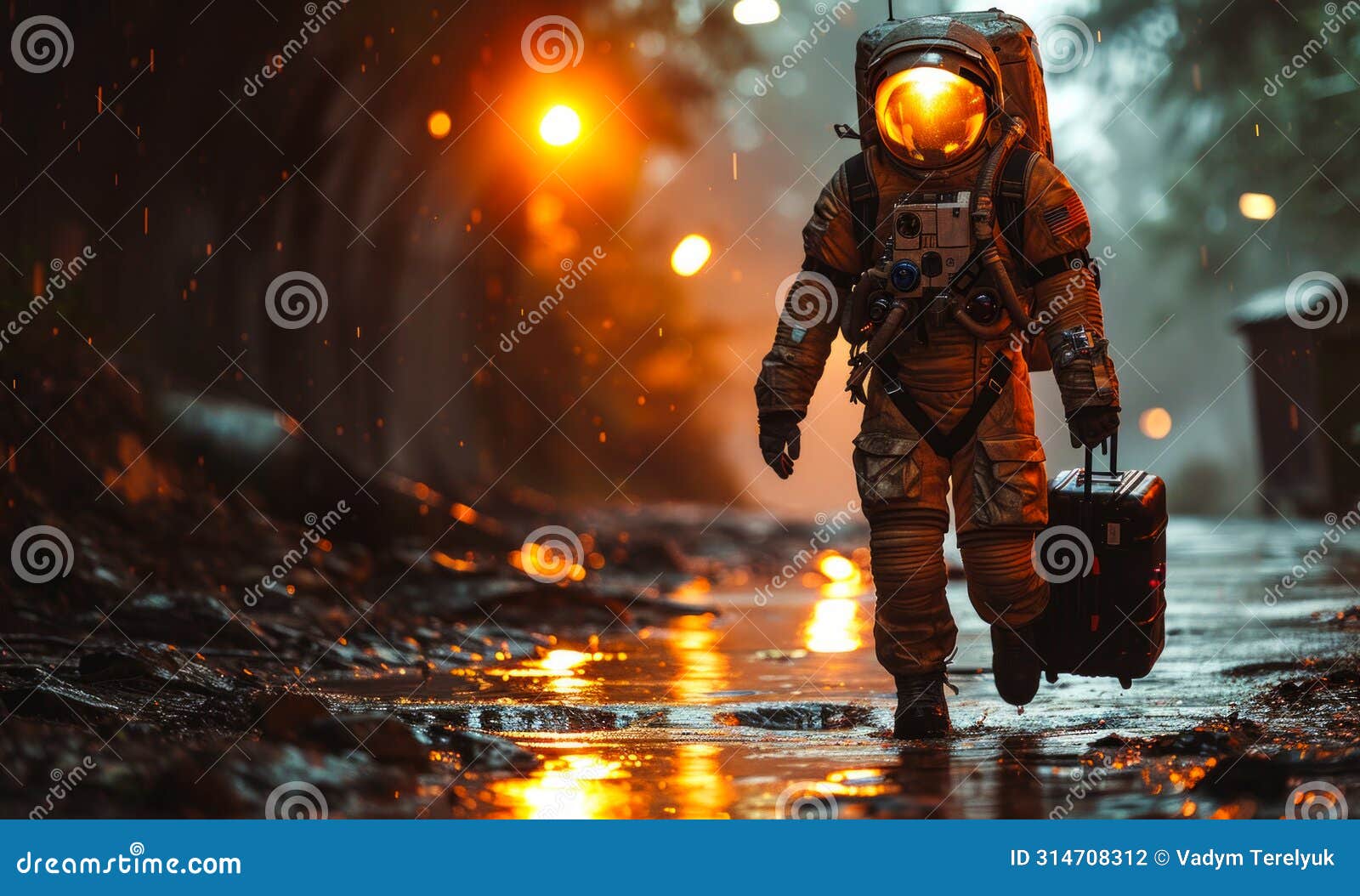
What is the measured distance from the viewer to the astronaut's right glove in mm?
4590

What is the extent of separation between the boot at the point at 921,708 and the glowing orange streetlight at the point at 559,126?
9863mm

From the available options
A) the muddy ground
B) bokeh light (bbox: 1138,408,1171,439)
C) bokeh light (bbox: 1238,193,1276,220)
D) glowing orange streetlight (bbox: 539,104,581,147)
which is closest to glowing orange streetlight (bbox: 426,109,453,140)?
glowing orange streetlight (bbox: 539,104,581,147)

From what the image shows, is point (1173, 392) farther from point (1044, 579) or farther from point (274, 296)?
point (1044, 579)

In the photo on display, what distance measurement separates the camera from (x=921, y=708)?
14.5 ft

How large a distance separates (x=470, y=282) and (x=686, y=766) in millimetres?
11782

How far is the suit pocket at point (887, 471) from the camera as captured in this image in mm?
4457

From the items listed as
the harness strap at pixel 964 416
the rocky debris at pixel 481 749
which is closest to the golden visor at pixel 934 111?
the harness strap at pixel 964 416

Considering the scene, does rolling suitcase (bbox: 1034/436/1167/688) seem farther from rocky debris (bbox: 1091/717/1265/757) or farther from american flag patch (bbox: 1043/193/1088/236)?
american flag patch (bbox: 1043/193/1088/236)

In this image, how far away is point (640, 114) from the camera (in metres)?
16.7

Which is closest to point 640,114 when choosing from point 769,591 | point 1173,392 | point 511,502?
point 511,502

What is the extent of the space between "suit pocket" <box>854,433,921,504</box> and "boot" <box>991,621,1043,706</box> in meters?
0.55

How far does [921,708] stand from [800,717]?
576 millimetres

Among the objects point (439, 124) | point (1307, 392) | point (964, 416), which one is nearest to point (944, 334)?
point (964, 416)

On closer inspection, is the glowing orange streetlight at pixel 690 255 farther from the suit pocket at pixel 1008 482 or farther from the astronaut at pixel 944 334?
the suit pocket at pixel 1008 482
